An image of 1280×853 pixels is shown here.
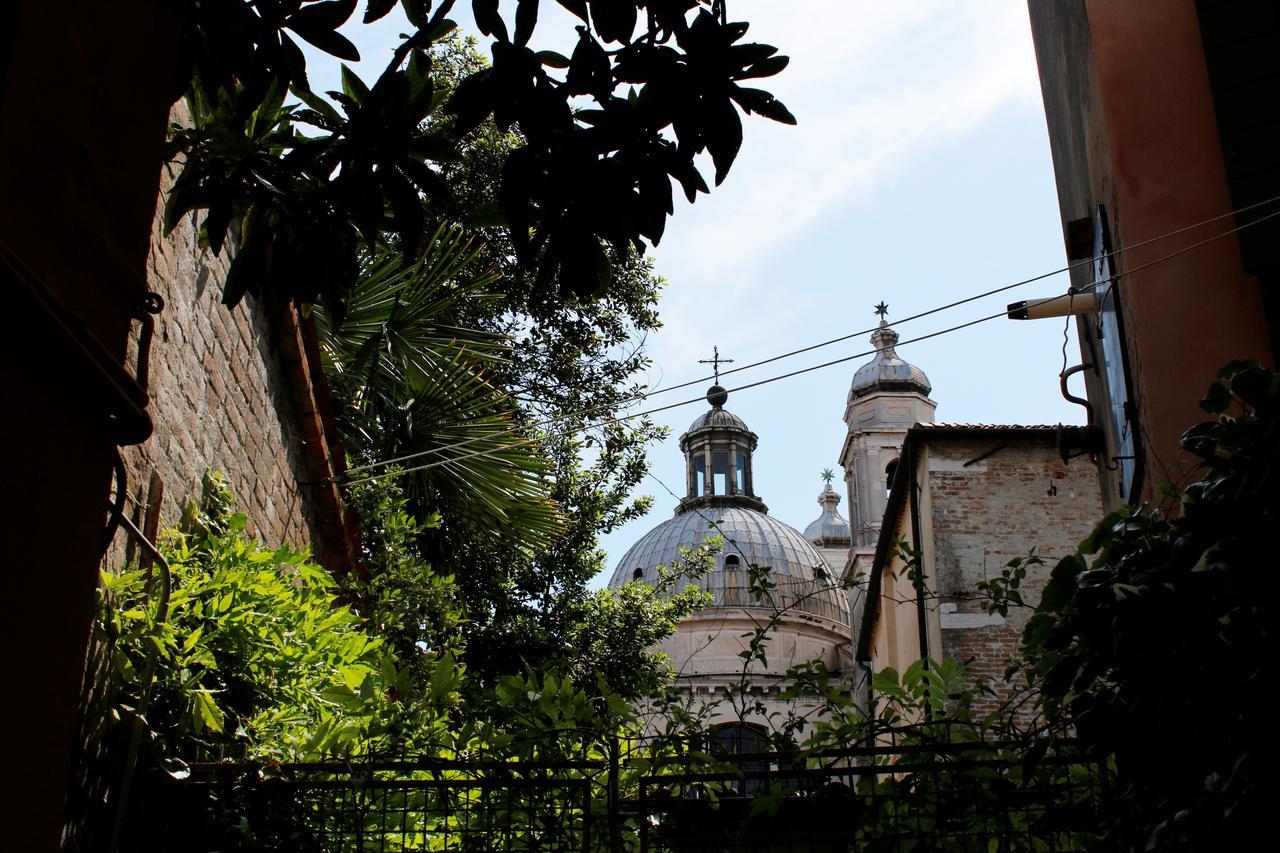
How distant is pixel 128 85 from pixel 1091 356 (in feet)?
23.8

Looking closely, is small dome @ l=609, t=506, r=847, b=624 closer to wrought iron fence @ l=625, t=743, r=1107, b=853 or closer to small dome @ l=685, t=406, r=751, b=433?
small dome @ l=685, t=406, r=751, b=433

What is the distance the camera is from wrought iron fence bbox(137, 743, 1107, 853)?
3865 mm

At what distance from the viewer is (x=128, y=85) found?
2.88 m

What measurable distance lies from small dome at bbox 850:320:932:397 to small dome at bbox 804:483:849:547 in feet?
62.4

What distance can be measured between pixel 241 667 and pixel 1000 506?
40.1 feet

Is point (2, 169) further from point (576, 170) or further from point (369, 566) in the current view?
point (369, 566)

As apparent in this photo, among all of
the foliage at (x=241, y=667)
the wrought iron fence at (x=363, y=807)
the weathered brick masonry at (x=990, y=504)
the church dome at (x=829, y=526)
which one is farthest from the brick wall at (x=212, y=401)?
the church dome at (x=829, y=526)

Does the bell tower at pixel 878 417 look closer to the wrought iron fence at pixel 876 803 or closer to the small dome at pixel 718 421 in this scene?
the small dome at pixel 718 421

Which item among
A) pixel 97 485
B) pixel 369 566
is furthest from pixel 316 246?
pixel 369 566

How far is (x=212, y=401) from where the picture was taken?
5180 mm

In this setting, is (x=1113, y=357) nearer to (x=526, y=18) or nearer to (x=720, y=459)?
(x=526, y=18)

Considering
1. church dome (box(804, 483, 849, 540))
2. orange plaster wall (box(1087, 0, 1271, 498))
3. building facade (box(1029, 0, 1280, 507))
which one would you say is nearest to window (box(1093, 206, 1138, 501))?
building facade (box(1029, 0, 1280, 507))

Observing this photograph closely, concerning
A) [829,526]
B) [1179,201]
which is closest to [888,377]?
[829,526]

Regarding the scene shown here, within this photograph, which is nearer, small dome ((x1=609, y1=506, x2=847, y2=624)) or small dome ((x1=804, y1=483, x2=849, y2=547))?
small dome ((x1=609, y1=506, x2=847, y2=624))
